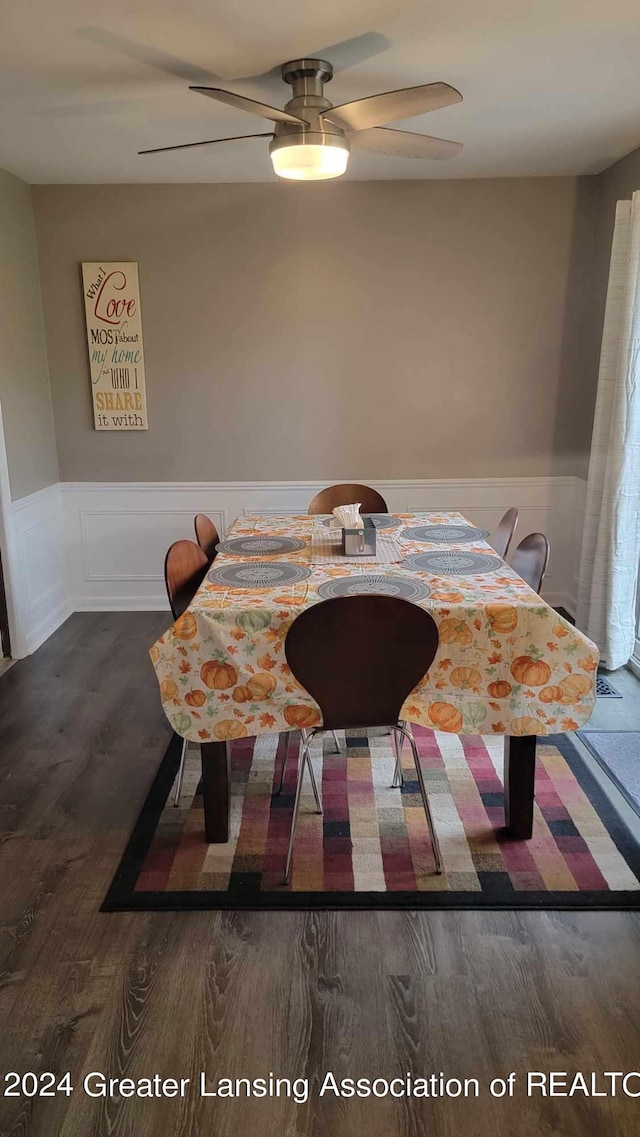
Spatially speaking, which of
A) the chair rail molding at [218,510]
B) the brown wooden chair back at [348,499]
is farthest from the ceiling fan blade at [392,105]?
the chair rail molding at [218,510]

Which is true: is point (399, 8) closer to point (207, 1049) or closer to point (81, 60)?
point (81, 60)

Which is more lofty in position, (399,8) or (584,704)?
(399,8)

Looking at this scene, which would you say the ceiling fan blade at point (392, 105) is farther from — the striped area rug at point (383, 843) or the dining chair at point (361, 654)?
the striped area rug at point (383, 843)

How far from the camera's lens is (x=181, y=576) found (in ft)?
8.50

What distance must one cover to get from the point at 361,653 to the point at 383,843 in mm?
689

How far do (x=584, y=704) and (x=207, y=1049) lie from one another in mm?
1275

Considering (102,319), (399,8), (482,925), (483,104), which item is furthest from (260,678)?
(102,319)

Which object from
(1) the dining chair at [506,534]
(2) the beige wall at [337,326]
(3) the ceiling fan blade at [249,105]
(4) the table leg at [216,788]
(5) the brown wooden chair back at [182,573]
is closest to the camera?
(3) the ceiling fan blade at [249,105]

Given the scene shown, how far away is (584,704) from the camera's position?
2133mm

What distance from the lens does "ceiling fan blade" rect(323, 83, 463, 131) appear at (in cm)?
209

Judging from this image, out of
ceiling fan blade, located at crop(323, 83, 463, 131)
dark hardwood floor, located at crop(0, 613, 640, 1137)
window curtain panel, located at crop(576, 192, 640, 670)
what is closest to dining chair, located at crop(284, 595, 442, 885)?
dark hardwood floor, located at crop(0, 613, 640, 1137)

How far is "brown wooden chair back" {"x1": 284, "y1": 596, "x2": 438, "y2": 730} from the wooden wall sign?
2.69 metres

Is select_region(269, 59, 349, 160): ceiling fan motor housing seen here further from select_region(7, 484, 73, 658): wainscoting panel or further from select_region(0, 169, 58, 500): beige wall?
select_region(7, 484, 73, 658): wainscoting panel

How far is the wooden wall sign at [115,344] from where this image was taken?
4.12 meters
